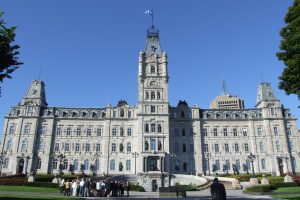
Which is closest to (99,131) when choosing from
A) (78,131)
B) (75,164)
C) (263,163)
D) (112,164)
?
(78,131)

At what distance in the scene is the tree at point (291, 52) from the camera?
2370 cm

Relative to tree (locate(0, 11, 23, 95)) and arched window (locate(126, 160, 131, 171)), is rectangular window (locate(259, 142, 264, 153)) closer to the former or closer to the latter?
arched window (locate(126, 160, 131, 171))

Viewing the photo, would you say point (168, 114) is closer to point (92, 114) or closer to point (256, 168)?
point (92, 114)

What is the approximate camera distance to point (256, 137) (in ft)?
235

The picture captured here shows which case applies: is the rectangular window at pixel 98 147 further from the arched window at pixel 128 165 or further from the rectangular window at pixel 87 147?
the arched window at pixel 128 165

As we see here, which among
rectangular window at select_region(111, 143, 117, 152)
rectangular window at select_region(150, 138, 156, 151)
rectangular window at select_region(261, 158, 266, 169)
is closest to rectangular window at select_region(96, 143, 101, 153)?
rectangular window at select_region(111, 143, 117, 152)

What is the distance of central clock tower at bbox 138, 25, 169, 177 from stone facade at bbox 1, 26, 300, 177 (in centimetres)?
23

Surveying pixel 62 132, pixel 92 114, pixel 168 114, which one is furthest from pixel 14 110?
pixel 168 114

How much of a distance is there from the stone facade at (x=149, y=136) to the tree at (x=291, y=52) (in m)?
42.2

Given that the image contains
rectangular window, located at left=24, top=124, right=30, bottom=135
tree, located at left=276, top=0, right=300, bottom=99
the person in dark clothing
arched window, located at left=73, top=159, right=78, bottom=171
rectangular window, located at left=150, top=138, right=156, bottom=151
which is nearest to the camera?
the person in dark clothing

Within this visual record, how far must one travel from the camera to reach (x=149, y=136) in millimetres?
66062

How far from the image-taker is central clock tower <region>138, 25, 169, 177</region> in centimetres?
6388

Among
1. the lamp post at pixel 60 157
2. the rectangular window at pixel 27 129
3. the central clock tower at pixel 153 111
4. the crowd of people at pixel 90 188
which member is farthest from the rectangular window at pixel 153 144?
the crowd of people at pixel 90 188

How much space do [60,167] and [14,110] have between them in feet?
65.4
